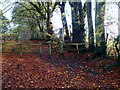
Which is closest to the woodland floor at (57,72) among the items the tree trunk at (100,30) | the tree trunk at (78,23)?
the tree trunk at (100,30)

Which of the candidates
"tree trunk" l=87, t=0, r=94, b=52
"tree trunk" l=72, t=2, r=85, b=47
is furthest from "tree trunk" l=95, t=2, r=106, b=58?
"tree trunk" l=72, t=2, r=85, b=47

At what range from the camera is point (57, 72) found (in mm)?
3701

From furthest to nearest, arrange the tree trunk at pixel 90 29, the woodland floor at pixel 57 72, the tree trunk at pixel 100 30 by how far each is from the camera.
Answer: the tree trunk at pixel 90 29 < the tree trunk at pixel 100 30 < the woodland floor at pixel 57 72

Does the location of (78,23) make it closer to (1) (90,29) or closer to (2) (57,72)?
(1) (90,29)

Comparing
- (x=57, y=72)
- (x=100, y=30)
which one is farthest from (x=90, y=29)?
(x=57, y=72)

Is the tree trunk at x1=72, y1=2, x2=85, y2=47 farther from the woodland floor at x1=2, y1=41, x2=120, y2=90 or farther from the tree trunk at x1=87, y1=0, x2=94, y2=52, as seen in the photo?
the woodland floor at x1=2, y1=41, x2=120, y2=90

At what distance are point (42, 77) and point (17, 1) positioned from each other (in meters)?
1.79

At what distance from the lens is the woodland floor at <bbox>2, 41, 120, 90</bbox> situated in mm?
3258

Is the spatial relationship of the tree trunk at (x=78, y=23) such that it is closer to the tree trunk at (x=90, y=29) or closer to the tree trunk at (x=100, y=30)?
the tree trunk at (x=90, y=29)

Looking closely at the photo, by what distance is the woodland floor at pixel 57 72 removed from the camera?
3258 mm

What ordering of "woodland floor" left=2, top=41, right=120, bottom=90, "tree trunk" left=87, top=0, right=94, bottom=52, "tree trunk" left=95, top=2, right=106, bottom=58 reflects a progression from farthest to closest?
"tree trunk" left=87, top=0, right=94, bottom=52 < "tree trunk" left=95, top=2, right=106, bottom=58 < "woodland floor" left=2, top=41, right=120, bottom=90

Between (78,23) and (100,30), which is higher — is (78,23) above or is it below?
above

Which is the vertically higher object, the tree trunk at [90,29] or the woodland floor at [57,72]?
the tree trunk at [90,29]

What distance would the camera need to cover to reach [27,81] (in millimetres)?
3357
